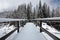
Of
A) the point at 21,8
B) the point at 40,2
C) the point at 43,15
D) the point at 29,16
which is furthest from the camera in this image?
the point at 21,8

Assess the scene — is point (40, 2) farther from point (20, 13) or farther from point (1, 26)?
point (1, 26)

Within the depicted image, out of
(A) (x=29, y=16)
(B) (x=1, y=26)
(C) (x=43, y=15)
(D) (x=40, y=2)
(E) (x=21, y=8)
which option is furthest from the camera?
(E) (x=21, y=8)

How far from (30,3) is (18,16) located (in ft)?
38.7

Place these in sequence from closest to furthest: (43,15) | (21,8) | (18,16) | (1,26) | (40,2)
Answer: (1,26) → (43,15) → (40,2) → (18,16) → (21,8)

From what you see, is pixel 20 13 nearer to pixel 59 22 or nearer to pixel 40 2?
pixel 40 2

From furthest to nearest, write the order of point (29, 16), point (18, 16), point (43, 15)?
point (18, 16) → point (29, 16) → point (43, 15)

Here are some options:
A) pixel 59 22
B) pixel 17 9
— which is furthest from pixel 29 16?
pixel 59 22

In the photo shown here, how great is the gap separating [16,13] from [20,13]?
2647 mm

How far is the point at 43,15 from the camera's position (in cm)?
4166

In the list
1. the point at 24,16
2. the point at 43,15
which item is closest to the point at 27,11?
the point at 24,16

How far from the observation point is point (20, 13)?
66438 millimetres

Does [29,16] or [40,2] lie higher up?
[40,2]

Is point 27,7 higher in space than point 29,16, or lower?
higher

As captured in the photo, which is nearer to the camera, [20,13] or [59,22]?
[59,22]
